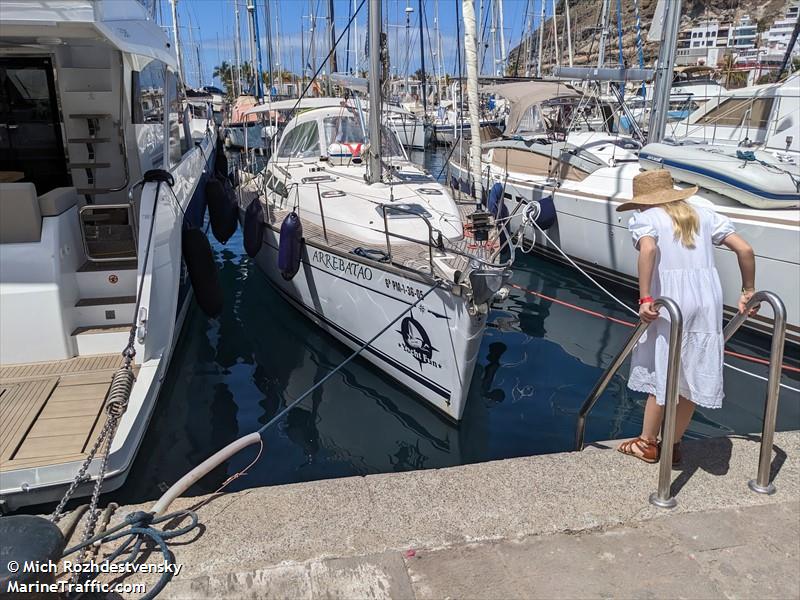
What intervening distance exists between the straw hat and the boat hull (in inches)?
82.7

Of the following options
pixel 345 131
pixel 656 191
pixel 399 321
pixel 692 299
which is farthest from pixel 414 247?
pixel 345 131

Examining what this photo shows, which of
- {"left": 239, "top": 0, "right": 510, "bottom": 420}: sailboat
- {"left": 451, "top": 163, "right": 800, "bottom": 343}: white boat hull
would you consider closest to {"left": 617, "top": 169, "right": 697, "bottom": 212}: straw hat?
{"left": 239, "top": 0, "right": 510, "bottom": 420}: sailboat

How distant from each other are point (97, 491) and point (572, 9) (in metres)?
95.7

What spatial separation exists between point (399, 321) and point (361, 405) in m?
1.01

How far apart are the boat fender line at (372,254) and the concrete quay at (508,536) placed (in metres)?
2.92

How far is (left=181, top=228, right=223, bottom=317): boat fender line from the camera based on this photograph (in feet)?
20.3

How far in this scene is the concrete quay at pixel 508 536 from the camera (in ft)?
8.38

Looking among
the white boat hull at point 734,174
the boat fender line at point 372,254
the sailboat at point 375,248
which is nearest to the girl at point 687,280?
the sailboat at point 375,248

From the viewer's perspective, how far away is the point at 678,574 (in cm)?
259

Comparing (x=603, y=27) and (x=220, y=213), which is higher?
(x=603, y=27)

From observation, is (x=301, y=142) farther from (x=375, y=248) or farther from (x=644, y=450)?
(x=644, y=450)

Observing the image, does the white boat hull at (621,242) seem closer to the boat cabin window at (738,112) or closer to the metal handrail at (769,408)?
the boat cabin window at (738,112)

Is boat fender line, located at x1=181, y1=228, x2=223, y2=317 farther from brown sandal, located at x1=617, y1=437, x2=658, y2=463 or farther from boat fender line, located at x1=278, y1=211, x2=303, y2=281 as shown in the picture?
brown sandal, located at x1=617, y1=437, x2=658, y2=463

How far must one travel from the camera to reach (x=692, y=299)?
3.12 meters
